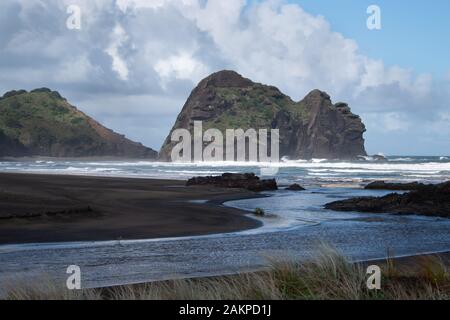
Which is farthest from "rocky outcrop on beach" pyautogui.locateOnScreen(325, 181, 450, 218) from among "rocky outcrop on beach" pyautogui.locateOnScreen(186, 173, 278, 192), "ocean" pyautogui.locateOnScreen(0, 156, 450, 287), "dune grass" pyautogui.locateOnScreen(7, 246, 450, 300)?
Answer: "dune grass" pyautogui.locateOnScreen(7, 246, 450, 300)

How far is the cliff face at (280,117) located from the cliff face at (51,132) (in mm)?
23745

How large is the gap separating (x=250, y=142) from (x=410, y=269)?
12464cm

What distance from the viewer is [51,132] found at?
157875 millimetres

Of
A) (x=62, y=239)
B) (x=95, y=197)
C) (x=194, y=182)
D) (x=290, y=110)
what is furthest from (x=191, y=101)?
(x=62, y=239)

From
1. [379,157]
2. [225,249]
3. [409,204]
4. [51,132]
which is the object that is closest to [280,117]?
[379,157]

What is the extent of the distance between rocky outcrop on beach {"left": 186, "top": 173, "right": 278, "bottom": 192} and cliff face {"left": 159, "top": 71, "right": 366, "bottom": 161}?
332 feet

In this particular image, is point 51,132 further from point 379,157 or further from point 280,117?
point 379,157

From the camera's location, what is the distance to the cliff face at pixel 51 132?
149 metres

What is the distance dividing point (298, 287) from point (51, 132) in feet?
518

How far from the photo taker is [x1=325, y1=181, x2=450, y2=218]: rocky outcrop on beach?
70.3 ft

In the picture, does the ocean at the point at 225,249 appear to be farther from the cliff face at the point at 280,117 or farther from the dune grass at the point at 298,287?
the cliff face at the point at 280,117

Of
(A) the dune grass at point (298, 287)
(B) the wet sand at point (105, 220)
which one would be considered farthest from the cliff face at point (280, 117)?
(A) the dune grass at point (298, 287)

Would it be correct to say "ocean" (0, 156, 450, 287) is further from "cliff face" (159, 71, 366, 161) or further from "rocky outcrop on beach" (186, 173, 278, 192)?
"cliff face" (159, 71, 366, 161)

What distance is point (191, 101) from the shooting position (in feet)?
527
